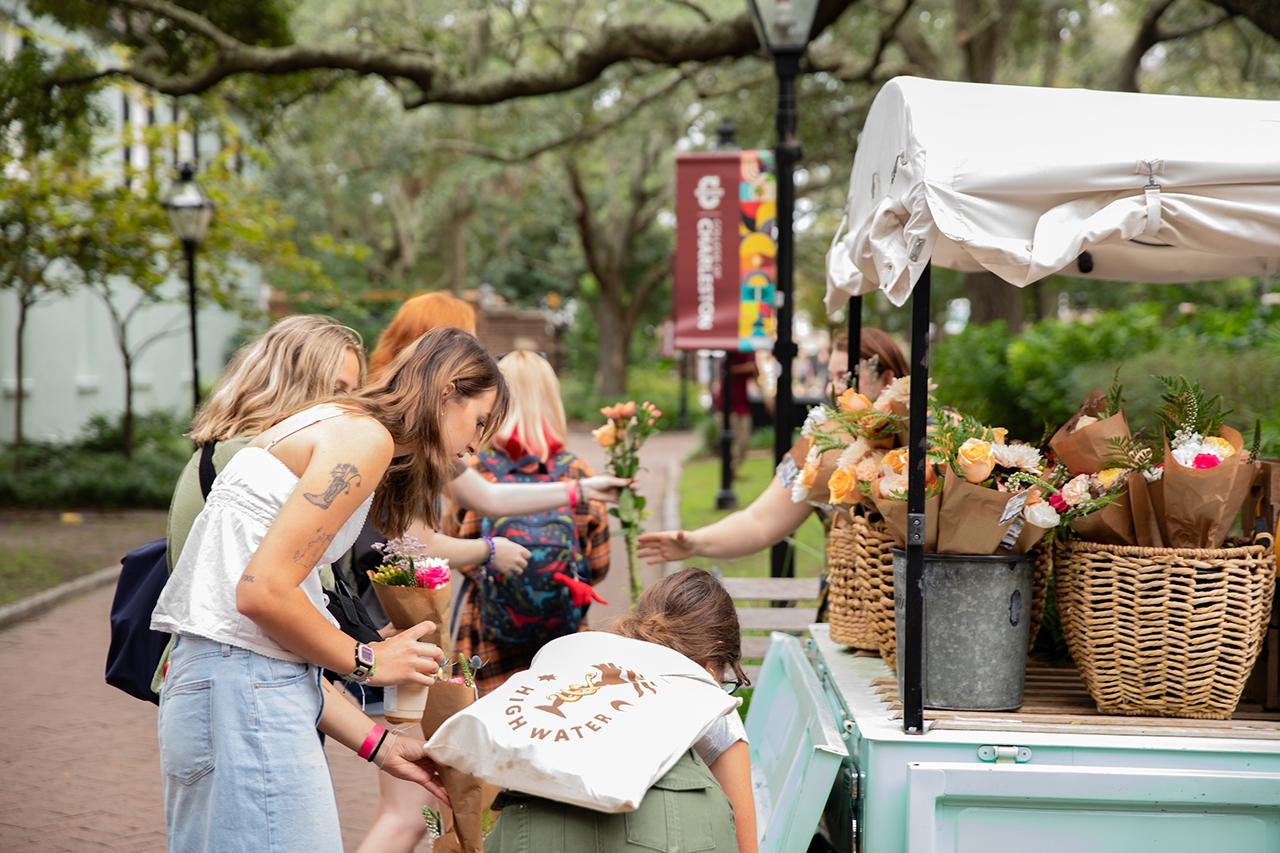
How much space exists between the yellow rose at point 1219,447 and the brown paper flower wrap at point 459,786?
1976 millimetres

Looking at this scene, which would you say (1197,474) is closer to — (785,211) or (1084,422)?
(1084,422)

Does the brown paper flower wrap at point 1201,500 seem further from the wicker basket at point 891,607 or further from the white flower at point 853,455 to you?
the white flower at point 853,455

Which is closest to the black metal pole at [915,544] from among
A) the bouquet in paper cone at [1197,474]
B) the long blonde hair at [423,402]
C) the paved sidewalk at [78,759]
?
the bouquet in paper cone at [1197,474]

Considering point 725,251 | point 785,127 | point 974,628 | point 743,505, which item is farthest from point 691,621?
point 743,505

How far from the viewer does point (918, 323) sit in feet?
8.73

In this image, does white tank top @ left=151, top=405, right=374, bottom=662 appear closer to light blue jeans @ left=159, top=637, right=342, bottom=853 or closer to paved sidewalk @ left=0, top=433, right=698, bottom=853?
light blue jeans @ left=159, top=637, right=342, bottom=853

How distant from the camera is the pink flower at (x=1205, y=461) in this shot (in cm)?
268

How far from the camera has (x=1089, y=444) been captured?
2.89 metres

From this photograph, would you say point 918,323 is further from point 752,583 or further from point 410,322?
point 752,583

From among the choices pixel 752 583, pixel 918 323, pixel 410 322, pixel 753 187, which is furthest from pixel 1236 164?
pixel 753 187

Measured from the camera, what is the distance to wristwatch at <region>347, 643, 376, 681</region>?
224cm

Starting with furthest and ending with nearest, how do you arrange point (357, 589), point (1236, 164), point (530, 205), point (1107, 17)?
point (530, 205) → point (1107, 17) → point (357, 589) → point (1236, 164)

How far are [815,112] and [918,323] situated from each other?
49.1ft

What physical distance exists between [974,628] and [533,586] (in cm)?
158
